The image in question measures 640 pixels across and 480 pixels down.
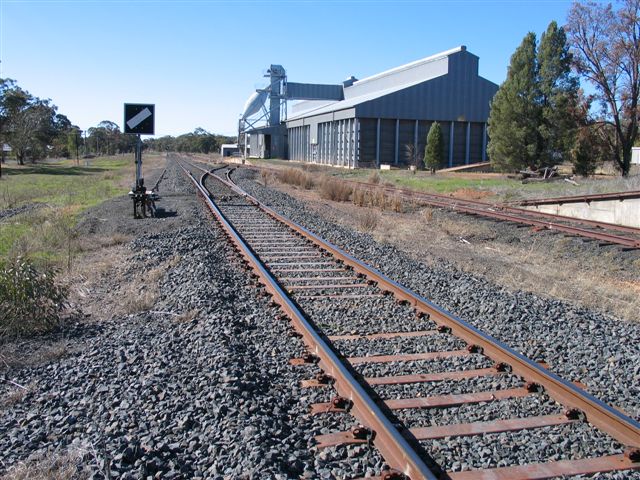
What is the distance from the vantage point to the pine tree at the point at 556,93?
33781 mm

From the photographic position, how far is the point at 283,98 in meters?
83.9

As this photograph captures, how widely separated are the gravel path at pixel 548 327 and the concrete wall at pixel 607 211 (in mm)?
8228

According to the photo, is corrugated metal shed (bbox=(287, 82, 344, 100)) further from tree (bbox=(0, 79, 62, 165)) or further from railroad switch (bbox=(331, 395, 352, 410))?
railroad switch (bbox=(331, 395, 352, 410))

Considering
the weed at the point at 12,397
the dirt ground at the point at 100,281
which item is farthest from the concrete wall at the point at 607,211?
the weed at the point at 12,397

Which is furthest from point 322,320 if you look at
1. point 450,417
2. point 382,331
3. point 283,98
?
point 283,98

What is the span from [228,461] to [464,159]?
5478 cm

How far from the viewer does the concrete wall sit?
16.0 meters

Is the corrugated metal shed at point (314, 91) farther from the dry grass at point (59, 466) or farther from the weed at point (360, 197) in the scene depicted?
the dry grass at point (59, 466)

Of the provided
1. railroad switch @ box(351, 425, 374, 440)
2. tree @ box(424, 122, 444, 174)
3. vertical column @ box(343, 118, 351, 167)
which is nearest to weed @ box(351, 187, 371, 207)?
railroad switch @ box(351, 425, 374, 440)

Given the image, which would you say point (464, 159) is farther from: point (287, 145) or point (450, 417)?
point (450, 417)

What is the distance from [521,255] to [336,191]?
39.4ft

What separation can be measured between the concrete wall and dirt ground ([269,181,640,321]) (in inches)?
127

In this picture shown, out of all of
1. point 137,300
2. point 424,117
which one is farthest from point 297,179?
point 424,117

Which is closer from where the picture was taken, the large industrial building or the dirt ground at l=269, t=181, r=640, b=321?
the dirt ground at l=269, t=181, r=640, b=321
